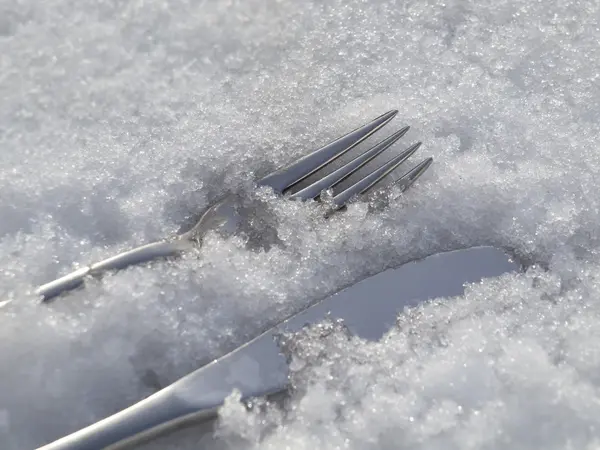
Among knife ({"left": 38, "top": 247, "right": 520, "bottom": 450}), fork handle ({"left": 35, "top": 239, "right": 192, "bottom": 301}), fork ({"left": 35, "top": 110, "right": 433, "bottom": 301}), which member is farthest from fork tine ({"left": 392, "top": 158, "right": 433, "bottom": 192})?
fork handle ({"left": 35, "top": 239, "right": 192, "bottom": 301})

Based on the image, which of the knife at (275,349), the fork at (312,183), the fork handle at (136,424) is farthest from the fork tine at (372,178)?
the fork handle at (136,424)

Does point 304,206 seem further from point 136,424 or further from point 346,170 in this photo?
point 136,424

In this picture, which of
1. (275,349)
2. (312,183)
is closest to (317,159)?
(312,183)

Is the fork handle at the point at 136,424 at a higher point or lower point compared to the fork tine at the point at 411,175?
lower

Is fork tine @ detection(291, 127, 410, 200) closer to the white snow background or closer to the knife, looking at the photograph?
the white snow background

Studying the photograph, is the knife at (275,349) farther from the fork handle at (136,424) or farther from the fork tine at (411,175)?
the fork tine at (411,175)

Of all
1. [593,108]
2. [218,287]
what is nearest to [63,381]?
[218,287]

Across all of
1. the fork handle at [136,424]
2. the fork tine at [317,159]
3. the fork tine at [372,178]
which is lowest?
the fork handle at [136,424]
